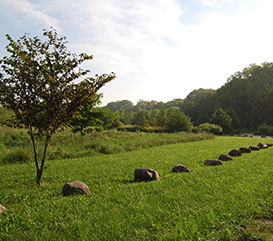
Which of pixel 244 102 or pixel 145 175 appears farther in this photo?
pixel 244 102

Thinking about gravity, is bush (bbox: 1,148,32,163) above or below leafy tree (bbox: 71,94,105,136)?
below

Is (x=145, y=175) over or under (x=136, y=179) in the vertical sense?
over

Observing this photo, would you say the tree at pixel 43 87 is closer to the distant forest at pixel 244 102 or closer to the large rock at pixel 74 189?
the large rock at pixel 74 189

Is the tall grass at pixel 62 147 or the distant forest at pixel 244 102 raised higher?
the distant forest at pixel 244 102

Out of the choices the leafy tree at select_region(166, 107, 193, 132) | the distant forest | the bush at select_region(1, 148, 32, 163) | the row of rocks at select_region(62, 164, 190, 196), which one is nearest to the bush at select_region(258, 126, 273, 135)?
the distant forest

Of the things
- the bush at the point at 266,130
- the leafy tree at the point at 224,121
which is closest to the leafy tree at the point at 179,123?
the leafy tree at the point at 224,121

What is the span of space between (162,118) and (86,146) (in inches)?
1340

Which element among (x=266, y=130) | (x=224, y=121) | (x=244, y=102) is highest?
(x=244, y=102)

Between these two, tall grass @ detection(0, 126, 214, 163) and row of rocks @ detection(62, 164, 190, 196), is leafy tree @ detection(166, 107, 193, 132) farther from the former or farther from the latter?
row of rocks @ detection(62, 164, 190, 196)

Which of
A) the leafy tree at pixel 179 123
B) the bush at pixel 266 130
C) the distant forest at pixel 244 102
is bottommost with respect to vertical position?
the bush at pixel 266 130

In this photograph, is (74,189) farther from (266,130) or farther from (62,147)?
(266,130)

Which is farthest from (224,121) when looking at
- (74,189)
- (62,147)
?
(74,189)

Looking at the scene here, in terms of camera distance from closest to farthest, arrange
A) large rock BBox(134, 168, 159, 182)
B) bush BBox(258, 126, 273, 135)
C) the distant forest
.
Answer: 1. large rock BBox(134, 168, 159, 182)
2. bush BBox(258, 126, 273, 135)
3. the distant forest

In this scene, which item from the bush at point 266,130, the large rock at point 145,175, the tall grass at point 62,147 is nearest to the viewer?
the large rock at point 145,175
